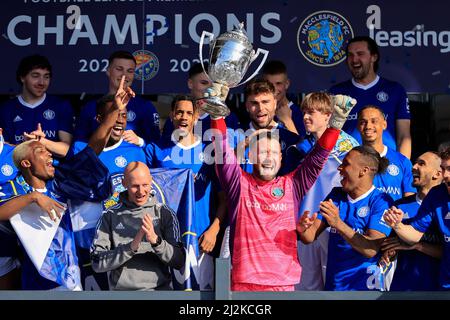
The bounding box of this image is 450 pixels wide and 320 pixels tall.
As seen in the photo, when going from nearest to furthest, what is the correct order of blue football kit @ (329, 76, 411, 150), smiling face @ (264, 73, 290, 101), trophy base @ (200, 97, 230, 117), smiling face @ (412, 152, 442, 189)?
trophy base @ (200, 97, 230, 117), smiling face @ (412, 152, 442, 189), blue football kit @ (329, 76, 411, 150), smiling face @ (264, 73, 290, 101)

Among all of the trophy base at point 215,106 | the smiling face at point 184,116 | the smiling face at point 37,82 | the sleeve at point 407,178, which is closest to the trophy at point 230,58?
the trophy base at point 215,106

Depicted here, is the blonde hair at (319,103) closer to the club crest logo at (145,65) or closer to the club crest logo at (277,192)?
the club crest logo at (277,192)

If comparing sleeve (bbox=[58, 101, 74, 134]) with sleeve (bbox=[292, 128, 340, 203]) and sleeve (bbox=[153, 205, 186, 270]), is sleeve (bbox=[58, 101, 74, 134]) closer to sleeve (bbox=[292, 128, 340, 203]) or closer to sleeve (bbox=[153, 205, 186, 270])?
sleeve (bbox=[153, 205, 186, 270])

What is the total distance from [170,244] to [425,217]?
152 centimetres

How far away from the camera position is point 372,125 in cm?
693

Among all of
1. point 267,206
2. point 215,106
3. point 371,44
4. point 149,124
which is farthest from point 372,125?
point 149,124

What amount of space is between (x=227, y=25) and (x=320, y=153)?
1995mm

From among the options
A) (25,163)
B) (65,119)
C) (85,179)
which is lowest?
(85,179)

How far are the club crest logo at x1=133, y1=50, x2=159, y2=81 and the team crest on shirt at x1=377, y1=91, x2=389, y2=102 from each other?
1717mm

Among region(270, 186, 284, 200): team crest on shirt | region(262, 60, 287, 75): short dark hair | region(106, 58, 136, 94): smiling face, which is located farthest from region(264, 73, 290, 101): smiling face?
region(270, 186, 284, 200): team crest on shirt

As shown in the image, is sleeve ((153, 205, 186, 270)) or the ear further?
the ear

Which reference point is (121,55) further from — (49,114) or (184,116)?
(184,116)

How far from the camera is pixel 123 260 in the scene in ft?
20.0

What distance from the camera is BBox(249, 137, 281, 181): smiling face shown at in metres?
6.32
